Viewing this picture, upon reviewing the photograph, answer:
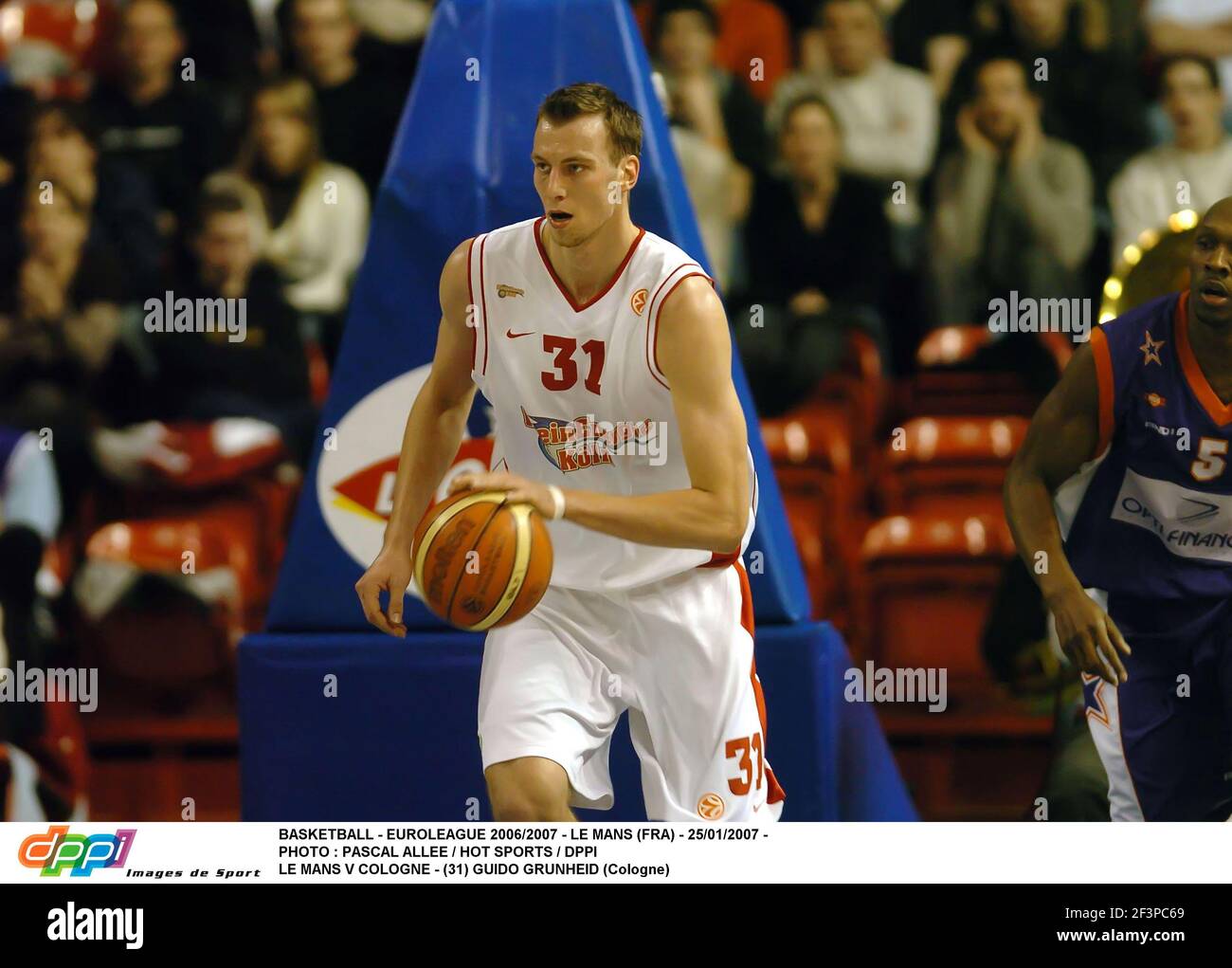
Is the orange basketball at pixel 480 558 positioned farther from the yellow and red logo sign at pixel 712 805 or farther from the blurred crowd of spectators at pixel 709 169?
the blurred crowd of spectators at pixel 709 169

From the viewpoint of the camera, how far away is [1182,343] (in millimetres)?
3600

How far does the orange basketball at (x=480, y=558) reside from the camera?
294cm

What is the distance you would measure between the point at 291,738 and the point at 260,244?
2.43 m

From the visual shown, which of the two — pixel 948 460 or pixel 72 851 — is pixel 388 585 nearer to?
pixel 72 851

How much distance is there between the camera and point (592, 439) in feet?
10.7

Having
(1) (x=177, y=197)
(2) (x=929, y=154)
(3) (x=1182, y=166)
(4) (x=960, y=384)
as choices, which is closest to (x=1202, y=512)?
(4) (x=960, y=384)

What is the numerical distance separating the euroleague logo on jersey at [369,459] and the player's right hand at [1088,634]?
4.29ft

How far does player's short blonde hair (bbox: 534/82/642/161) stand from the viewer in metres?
3.12
